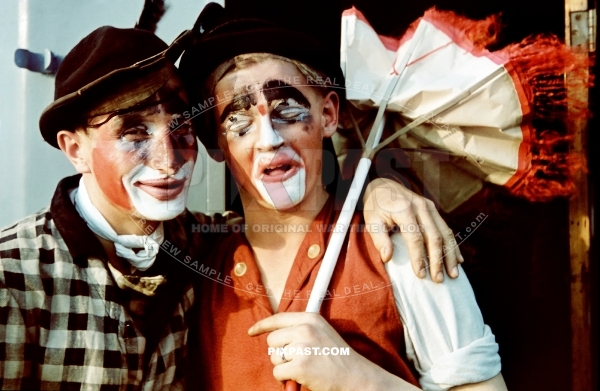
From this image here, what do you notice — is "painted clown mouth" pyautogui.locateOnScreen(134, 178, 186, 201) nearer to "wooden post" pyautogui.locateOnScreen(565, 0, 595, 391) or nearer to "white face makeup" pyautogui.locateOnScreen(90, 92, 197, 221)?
"white face makeup" pyautogui.locateOnScreen(90, 92, 197, 221)

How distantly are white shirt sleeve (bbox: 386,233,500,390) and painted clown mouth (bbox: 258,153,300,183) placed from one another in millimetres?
335

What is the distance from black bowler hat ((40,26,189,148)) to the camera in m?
1.41

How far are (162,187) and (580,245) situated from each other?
3.97 feet

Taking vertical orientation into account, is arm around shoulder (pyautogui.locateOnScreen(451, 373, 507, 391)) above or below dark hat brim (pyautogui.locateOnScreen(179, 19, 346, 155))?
below

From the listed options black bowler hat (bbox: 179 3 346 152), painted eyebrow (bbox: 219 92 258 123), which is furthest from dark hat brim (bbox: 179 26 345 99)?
painted eyebrow (bbox: 219 92 258 123)

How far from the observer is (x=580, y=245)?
1.71 m

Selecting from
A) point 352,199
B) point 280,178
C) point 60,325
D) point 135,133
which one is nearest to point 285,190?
point 280,178

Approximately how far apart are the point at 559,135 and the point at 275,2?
0.91 m

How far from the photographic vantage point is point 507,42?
5.58ft

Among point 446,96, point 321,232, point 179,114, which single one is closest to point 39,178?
point 179,114

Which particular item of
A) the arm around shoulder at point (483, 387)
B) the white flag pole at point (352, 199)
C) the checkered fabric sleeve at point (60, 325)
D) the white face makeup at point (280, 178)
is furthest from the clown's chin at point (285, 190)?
the arm around shoulder at point (483, 387)

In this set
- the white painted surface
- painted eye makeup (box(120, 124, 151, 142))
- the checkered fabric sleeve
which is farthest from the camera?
the white painted surface

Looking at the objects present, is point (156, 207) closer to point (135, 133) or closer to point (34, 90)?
point (135, 133)

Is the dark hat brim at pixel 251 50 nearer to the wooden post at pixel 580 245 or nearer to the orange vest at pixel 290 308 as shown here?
the orange vest at pixel 290 308
